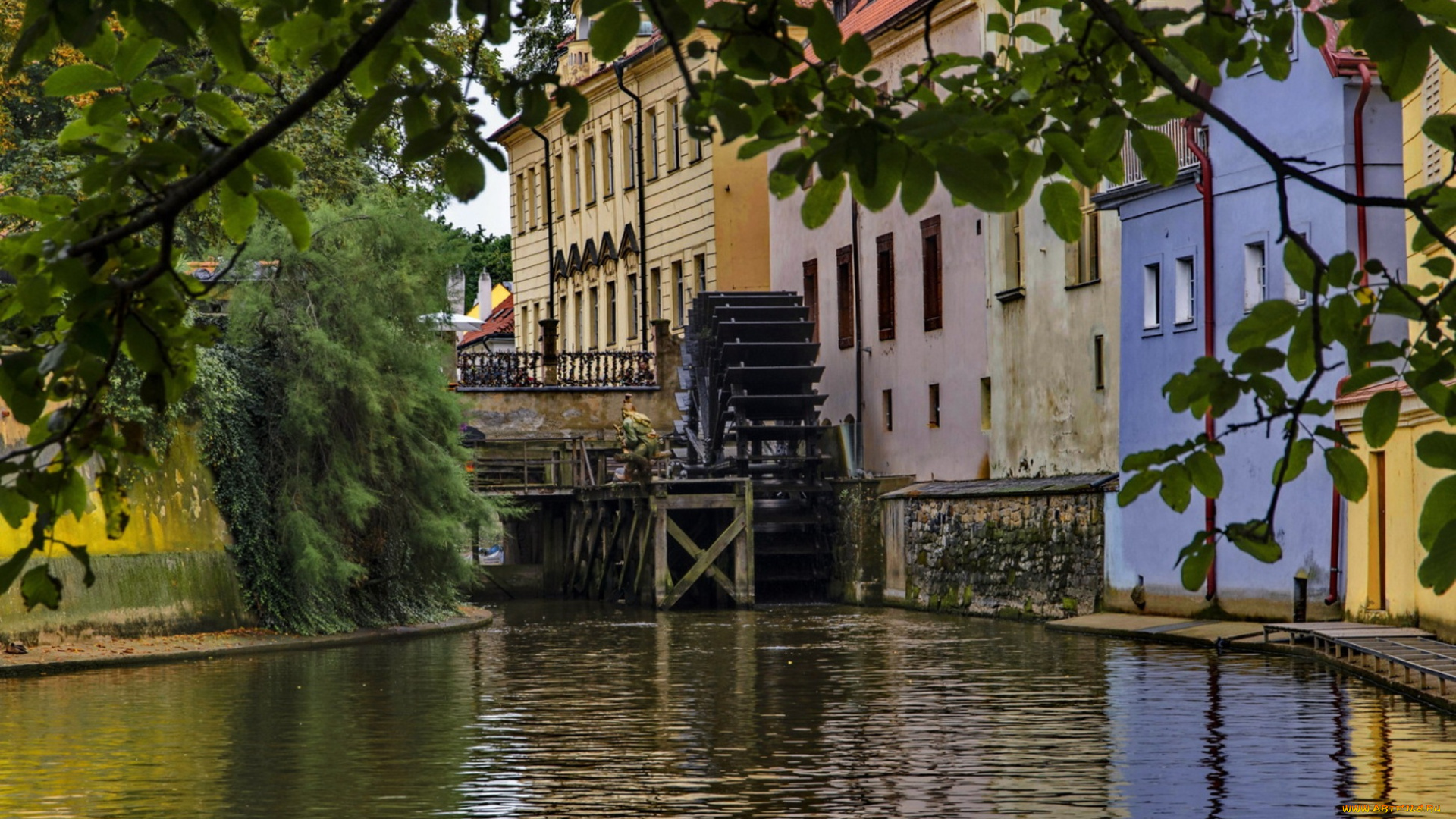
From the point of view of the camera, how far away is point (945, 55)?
230 inches

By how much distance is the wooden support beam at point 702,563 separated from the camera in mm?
38531

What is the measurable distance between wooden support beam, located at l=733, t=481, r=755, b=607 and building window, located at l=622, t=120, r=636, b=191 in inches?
623

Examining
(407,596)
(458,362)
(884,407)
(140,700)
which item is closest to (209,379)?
(407,596)

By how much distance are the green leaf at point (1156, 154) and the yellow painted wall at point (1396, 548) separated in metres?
14.5

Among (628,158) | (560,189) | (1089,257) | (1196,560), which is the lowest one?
(1196,560)

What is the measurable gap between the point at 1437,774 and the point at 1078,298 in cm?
1980

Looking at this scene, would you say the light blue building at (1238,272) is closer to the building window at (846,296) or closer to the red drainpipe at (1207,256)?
the red drainpipe at (1207,256)

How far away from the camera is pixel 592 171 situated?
185 feet

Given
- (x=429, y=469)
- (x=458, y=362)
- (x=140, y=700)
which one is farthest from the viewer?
(x=458, y=362)

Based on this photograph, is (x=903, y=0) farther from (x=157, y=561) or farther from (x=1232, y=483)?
(x=157, y=561)

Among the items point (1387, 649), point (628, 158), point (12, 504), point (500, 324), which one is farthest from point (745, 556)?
point (500, 324)

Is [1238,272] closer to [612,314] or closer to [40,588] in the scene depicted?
[40,588]

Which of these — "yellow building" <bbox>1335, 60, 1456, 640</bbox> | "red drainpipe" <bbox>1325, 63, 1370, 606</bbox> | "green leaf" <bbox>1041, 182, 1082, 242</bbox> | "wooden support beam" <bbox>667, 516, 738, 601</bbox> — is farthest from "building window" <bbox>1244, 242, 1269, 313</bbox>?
"green leaf" <bbox>1041, 182, 1082, 242</bbox>

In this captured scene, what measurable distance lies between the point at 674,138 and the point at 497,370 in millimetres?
6697
